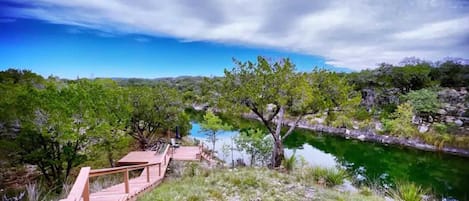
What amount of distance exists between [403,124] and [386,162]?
6.71 m

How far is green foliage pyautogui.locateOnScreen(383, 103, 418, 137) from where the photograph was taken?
2362cm

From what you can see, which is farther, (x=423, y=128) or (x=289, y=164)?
(x=423, y=128)

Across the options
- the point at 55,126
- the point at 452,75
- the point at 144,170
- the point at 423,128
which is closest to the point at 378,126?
the point at 423,128

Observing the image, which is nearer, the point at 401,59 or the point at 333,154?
the point at 333,154

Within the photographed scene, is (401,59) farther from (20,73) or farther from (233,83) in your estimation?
(20,73)

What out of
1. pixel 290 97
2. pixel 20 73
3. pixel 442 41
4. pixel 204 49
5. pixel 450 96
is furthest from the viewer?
pixel 204 49

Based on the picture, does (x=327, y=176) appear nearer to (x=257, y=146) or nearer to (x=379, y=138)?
(x=257, y=146)

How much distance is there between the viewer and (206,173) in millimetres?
9891

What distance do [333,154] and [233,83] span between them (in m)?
11.6

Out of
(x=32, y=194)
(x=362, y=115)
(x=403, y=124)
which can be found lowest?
(x=403, y=124)

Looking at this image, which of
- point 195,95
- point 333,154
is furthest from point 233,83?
point 195,95

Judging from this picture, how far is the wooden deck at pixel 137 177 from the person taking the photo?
12.1 ft

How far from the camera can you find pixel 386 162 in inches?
738

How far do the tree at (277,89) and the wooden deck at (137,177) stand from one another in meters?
3.68
